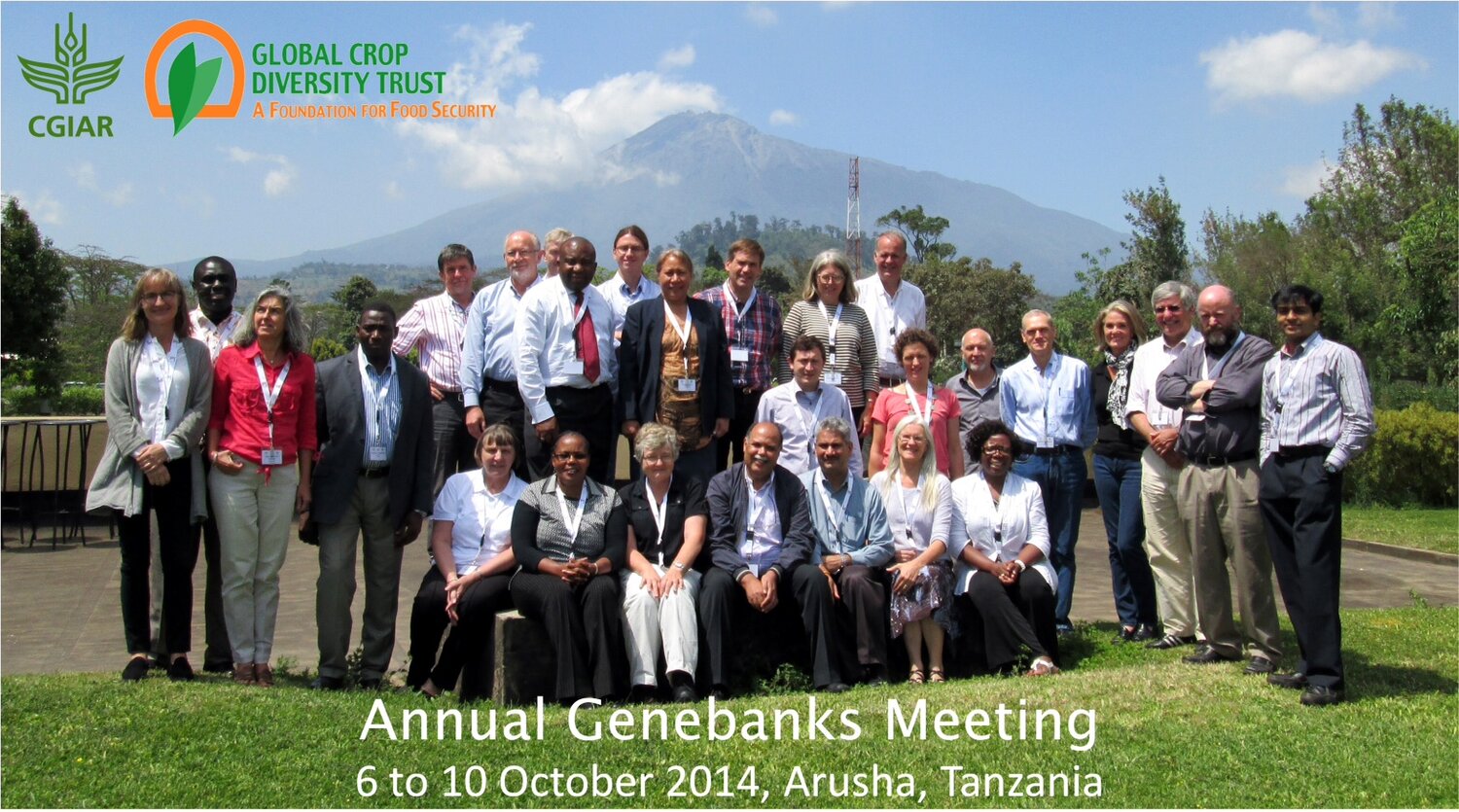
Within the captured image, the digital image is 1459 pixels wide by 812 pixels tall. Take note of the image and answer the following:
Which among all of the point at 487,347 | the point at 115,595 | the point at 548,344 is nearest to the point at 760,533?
the point at 548,344

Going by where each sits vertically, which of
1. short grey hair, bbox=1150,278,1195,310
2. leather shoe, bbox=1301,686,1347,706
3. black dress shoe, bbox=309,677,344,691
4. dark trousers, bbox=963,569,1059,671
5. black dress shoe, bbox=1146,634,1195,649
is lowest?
black dress shoe, bbox=309,677,344,691

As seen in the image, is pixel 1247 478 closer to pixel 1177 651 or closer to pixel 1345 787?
pixel 1177 651

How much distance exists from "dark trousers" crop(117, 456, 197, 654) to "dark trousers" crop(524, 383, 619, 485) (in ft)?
6.17

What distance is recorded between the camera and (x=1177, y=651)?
23.3 ft

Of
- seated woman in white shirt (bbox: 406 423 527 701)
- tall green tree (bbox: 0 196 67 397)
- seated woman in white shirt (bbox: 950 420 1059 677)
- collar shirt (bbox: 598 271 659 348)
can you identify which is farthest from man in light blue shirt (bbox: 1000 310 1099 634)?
tall green tree (bbox: 0 196 67 397)

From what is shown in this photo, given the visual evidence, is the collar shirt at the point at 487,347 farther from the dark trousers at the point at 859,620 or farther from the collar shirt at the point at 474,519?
the dark trousers at the point at 859,620

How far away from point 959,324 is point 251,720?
46006mm

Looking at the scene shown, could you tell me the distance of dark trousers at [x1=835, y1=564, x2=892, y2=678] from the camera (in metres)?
6.49

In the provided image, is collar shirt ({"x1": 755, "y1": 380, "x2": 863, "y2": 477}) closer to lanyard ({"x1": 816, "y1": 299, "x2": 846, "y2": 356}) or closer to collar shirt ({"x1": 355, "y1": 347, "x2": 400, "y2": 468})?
lanyard ({"x1": 816, "y1": 299, "x2": 846, "y2": 356})

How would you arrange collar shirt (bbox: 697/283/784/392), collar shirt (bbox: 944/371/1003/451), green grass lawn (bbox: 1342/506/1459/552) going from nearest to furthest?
collar shirt (bbox: 697/283/784/392) → collar shirt (bbox: 944/371/1003/451) → green grass lawn (bbox: 1342/506/1459/552)

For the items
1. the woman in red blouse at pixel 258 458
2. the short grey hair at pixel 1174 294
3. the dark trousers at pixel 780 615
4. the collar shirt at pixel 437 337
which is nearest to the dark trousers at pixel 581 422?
the collar shirt at pixel 437 337

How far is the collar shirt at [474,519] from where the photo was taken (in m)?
6.55

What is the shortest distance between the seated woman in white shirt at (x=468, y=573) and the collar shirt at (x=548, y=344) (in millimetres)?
389

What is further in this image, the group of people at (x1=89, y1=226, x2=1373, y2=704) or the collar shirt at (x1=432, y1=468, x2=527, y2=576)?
the collar shirt at (x1=432, y1=468, x2=527, y2=576)
